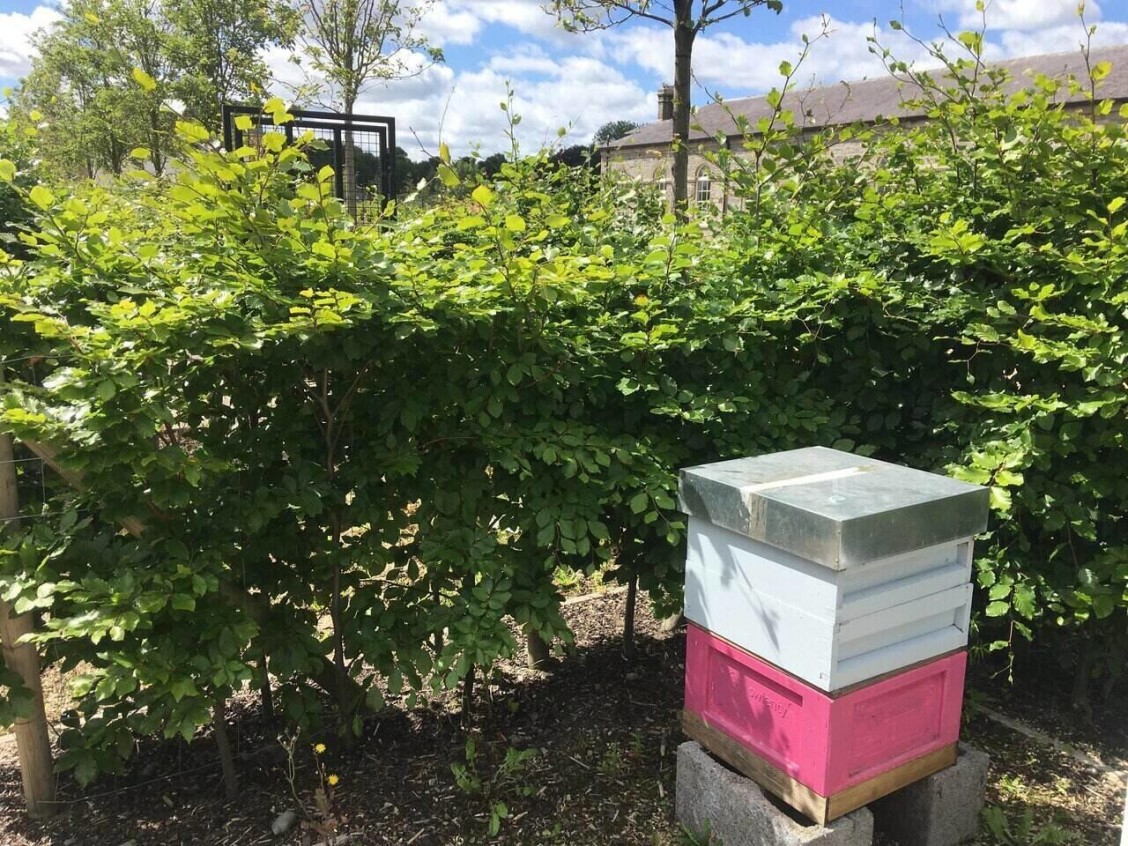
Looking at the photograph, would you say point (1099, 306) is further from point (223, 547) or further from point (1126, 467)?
point (223, 547)

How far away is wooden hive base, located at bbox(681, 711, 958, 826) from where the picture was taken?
2104 mm

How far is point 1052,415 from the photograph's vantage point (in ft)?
8.68

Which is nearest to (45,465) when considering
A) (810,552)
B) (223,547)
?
(223,547)

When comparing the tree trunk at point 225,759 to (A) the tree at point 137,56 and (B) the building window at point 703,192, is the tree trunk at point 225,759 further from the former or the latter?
(A) the tree at point 137,56

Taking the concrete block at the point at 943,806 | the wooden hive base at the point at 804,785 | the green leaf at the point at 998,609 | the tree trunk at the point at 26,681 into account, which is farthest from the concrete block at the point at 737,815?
the tree trunk at the point at 26,681

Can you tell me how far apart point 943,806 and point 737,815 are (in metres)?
0.63

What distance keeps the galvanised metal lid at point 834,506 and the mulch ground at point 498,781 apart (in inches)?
39.6

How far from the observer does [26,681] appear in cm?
254

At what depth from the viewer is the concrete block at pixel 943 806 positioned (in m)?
2.36

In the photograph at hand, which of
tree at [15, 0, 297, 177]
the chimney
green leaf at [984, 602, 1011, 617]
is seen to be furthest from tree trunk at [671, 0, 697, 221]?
the chimney

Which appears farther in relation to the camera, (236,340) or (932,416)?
(932,416)

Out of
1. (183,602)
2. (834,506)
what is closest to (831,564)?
(834,506)

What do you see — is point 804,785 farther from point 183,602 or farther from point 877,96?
point 877,96

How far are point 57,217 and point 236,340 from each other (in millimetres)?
619
